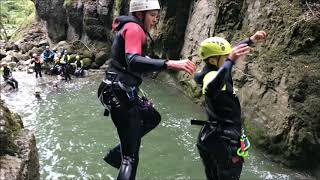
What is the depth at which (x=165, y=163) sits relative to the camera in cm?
862

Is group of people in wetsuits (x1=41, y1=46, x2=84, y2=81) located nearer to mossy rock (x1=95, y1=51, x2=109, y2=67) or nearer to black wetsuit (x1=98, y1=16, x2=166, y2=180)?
mossy rock (x1=95, y1=51, x2=109, y2=67)

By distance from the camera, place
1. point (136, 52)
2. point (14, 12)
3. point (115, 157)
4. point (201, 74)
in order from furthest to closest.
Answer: point (14, 12)
point (115, 157)
point (201, 74)
point (136, 52)

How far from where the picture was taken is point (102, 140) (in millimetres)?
10359

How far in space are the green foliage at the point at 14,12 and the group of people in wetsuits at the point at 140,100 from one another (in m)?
53.0

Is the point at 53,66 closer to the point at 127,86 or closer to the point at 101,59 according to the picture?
the point at 101,59

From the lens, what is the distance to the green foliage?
54188 mm

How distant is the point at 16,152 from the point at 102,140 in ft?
18.8

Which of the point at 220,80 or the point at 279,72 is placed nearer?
the point at 220,80

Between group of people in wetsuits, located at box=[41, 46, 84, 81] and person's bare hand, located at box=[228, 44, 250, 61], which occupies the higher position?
person's bare hand, located at box=[228, 44, 250, 61]

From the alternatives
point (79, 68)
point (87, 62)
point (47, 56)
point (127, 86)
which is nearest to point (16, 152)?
point (127, 86)

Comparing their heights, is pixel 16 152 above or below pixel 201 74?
below

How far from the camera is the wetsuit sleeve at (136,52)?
391 centimetres

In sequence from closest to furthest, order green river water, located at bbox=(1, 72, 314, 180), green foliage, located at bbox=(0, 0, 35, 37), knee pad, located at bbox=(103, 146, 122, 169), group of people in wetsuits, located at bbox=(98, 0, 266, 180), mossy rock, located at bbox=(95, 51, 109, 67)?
group of people in wetsuits, located at bbox=(98, 0, 266, 180), knee pad, located at bbox=(103, 146, 122, 169), green river water, located at bbox=(1, 72, 314, 180), mossy rock, located at bbox=(95, 51, 109, 67), green foliage, located at bbox=(0, 0, 35, 37)

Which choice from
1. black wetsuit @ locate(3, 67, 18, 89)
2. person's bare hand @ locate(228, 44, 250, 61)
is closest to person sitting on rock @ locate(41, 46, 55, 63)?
black wetsuit @ locate(3, 67, 18, 89)
